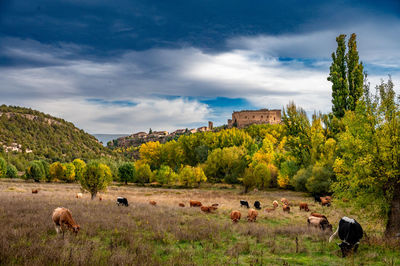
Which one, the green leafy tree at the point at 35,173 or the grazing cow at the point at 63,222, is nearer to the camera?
the grazing cow at the point at 63,222

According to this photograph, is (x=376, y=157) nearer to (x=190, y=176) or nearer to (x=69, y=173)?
(x=190, y=176)

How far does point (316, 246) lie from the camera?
12586 millimetres

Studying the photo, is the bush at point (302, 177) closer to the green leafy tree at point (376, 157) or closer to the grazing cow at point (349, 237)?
the green leafy tree at point (376, 157)

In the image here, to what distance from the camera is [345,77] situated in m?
40.6

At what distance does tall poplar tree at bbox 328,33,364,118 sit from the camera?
39.4 m

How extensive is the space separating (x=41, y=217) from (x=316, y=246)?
14377 mm

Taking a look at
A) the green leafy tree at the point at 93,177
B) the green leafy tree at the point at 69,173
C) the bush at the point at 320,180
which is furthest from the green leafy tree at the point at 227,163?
the green leafy tree at the point at 93,177

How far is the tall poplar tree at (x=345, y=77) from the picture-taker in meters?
39.4

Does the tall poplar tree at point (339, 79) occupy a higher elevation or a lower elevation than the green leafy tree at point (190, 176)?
higher

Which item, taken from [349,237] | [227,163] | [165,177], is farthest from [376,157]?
[227,163]

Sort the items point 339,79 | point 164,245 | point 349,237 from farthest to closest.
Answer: point 339,79
point 164,245
point 349,237

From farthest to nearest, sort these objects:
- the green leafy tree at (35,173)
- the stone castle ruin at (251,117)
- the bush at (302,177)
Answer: the stone castle ruin at (251,117) → the green leafy tree at (35,173) → the bush at (302,177)

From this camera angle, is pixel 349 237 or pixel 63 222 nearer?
pixel 349 237

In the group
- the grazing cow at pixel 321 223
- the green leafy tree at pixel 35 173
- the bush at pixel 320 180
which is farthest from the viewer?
the green leafy tree at pixel 35 173
